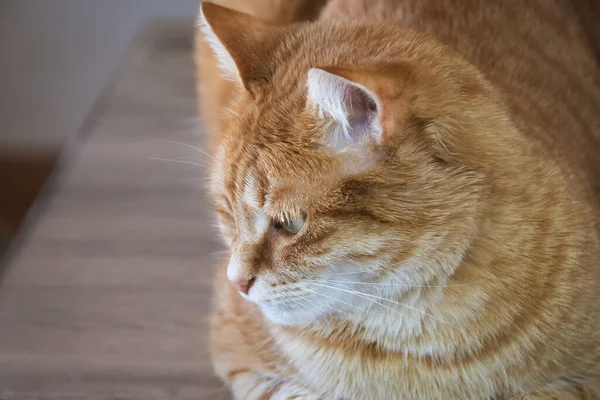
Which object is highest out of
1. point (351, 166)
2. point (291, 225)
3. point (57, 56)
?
point (351, 166)

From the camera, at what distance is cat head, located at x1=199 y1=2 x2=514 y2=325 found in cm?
79

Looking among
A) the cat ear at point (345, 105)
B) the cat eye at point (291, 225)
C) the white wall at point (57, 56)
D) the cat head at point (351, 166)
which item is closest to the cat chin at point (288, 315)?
the cat head at point (351, 166)

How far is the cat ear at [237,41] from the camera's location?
2.95ft

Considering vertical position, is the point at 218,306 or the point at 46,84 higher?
the point at 218,306

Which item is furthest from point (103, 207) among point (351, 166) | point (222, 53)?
point (351, 166)

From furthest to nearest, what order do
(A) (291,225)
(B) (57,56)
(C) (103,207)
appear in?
(B) (57,56) < (C) (103,207) < (A) (291,225)

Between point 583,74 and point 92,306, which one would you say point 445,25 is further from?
point 92,306

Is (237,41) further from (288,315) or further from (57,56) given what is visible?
(57,56)

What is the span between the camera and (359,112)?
771mm

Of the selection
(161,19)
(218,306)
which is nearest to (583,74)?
(218,306)

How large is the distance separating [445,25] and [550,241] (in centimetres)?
44

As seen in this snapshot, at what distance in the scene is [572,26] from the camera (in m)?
1.35

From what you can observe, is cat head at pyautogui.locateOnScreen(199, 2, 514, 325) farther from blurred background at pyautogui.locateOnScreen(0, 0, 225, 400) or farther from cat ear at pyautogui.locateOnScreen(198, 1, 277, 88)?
blurred background at pyautogui.locateOnScreen(0, 0, 225, 400)

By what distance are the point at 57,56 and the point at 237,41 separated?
5.21ft
